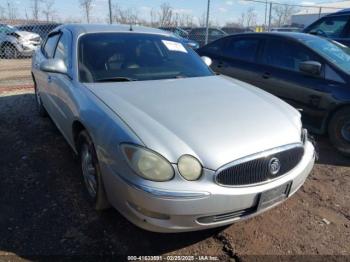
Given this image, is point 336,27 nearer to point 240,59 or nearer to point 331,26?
point 331,26

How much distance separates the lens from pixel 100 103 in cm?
292

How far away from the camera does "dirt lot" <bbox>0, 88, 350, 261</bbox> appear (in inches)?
107

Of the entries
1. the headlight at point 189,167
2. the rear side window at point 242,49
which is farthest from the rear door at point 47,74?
the rear side window at point 242,49

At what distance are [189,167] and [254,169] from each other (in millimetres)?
468

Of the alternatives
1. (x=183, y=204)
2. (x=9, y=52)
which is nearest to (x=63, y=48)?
(x=183, y=204)

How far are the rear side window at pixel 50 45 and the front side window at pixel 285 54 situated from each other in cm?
311

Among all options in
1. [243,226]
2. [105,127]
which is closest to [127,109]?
[105,127]

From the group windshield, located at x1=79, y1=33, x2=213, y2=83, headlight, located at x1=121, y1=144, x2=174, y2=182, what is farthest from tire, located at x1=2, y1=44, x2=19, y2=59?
headlight, located at x1=121, y1=144, x2=174, y2=182

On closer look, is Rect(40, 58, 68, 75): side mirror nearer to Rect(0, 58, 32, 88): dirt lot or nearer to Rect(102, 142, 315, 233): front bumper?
Rect(102, 142, 315, 233): front bumper

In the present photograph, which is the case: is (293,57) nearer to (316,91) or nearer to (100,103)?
(316,91)

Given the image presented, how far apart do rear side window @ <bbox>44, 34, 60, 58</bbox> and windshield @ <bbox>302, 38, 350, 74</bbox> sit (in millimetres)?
3515

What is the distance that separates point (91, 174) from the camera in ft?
10.2

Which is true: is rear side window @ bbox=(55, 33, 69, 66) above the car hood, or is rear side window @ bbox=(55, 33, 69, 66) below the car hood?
above

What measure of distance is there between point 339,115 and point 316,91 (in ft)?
1.46
